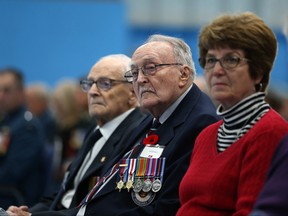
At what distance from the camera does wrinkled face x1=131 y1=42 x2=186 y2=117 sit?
3.99 meters

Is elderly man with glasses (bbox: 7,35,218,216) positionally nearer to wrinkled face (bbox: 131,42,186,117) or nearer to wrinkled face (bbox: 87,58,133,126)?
wrinkled face (bbox: 131,42,186,117)

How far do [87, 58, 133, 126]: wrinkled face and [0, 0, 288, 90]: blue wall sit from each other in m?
8.12

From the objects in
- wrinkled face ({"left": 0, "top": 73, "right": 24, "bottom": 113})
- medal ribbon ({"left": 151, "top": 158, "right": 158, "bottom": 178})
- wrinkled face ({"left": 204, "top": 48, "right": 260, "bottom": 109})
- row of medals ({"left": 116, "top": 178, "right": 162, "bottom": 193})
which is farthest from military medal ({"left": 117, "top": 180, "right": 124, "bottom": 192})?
wrinkled face ({"left": 0, "top": 73, "right": 24, "bottom": 113})

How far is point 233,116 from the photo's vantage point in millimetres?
3268

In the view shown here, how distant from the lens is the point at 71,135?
→ 7.85 m

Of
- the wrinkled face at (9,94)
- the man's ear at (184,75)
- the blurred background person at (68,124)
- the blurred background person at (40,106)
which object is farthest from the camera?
the blurred background person at (40,106)

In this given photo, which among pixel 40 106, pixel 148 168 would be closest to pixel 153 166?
pixel 148 168

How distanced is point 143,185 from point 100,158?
3.00ft

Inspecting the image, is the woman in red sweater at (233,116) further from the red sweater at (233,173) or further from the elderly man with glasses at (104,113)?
the elderly man with glasses at (104,113)

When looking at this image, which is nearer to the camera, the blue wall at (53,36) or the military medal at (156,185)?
the military medal at (156,185)

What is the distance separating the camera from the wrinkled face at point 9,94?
745 centimetres

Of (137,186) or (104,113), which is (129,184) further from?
(104,113)

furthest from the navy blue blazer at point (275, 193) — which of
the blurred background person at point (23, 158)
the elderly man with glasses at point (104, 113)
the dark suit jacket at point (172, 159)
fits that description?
the blurred background person at point (23, 158)

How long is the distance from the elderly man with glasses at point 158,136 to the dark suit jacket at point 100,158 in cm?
31
